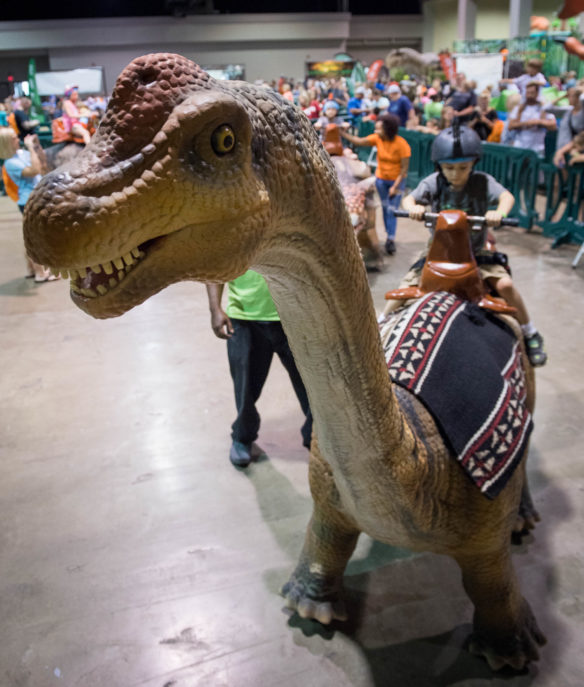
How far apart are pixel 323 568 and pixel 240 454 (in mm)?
1102

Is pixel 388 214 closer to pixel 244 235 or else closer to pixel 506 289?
pixel 506 289

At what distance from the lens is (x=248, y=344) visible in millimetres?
2912

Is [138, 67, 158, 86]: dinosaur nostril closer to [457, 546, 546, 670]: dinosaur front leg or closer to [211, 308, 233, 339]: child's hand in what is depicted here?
[457, 546, 546, 670]: dinosaur front leg

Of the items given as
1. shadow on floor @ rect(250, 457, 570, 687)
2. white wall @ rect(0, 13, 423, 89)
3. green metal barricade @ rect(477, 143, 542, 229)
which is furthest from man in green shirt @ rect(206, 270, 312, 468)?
white wall @ rect(0, 13, 423, 89)

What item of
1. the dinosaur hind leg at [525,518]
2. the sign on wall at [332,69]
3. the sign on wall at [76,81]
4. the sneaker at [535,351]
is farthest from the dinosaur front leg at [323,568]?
the sign on wall at [332,69]

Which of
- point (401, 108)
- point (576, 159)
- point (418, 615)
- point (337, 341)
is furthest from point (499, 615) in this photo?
point (401, 108)

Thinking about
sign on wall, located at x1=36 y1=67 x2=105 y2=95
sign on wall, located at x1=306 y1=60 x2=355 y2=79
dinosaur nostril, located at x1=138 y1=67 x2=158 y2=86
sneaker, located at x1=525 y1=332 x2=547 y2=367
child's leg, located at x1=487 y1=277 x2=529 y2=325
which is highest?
sign on wall, located at x1=306 y1=60 x2=355 y2=79

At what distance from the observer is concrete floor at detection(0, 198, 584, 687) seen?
2.04m

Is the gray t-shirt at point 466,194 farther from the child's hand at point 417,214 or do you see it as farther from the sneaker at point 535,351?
the sneaker at point 535,351

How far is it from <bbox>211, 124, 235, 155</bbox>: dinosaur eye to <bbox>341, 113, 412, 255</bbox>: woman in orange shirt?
215 inches

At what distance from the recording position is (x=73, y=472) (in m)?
3.11

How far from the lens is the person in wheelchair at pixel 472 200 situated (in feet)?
8.56

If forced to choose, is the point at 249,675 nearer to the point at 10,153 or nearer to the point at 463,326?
the point at 463,326

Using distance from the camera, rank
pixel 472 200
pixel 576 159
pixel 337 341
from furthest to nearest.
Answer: pixel 576 159 → pixel 472 200 → pixel 337 341
